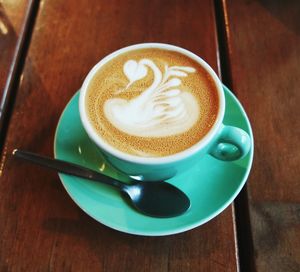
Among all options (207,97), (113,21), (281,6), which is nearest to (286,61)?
(281,6)

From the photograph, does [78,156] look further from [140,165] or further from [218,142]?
[218,142]

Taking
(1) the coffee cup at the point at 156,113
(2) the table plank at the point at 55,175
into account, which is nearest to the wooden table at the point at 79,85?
(2) the table plank at the point at 55,175

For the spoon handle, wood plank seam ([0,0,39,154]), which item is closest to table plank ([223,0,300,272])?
the spoon handle

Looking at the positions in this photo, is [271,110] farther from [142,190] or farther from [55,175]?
[55,175]

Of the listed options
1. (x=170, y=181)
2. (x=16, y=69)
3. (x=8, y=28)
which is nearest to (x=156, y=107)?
(x=170, y=181)

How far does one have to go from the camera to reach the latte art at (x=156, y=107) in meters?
0.63

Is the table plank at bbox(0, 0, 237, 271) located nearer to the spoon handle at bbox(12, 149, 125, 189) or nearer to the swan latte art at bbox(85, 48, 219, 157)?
the spoon handle at bbox(12, 149, 125, 189)

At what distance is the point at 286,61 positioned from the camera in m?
0.87

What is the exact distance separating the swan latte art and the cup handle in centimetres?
3

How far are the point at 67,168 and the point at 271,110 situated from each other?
48 centimetres

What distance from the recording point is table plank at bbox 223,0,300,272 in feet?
2.05

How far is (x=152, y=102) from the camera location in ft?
2.18

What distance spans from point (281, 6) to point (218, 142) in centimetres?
58

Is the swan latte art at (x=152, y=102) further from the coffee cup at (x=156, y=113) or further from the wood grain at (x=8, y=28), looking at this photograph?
the wood grain at (x=8, y=28)
